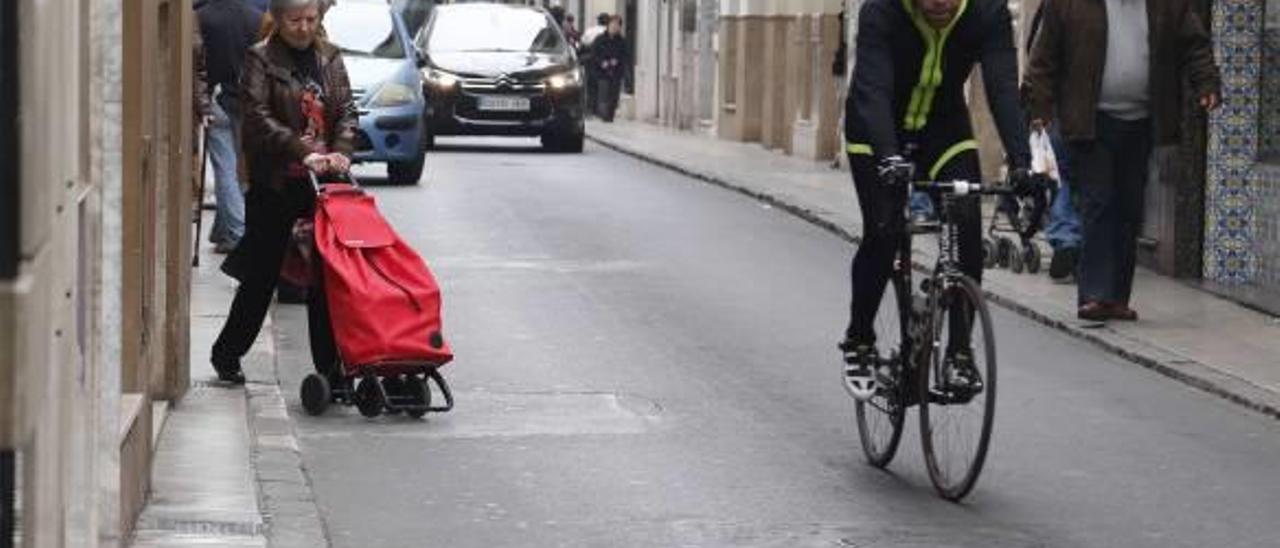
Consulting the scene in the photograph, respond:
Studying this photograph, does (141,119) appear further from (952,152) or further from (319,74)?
(319,74)

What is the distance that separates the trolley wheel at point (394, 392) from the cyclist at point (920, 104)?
2.05 metres

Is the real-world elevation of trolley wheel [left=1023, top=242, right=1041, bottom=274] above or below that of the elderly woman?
below

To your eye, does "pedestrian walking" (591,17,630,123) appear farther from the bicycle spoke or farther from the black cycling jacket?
the black cycling jacket

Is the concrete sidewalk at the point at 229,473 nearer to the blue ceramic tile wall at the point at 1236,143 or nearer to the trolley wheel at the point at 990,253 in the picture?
the blue ceramic tile wall at the point at 1236,143

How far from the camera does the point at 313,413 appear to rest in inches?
470

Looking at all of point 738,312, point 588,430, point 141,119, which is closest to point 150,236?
point 141,119

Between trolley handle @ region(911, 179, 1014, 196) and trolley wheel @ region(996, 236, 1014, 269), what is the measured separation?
350 inches

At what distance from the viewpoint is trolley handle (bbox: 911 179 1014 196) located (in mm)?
9617

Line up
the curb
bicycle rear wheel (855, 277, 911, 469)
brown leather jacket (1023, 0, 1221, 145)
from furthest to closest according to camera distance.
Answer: brown leather jacket (1023, 0, 1221, 145) < bicycle rear wheel (855, 277, 911, 469) < the curb

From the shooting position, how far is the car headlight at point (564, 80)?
123ft

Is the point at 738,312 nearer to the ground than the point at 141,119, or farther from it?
nearer to the ground

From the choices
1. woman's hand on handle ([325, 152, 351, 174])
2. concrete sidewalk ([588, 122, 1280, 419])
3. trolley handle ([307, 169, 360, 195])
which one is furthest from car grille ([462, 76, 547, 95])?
woman's hand on handle ([325, 152, 351, 174])

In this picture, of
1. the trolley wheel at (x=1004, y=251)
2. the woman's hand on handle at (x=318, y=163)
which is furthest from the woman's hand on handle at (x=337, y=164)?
the trolley wheel at (x=1004, y=251)

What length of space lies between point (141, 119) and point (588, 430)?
301 centimetres
